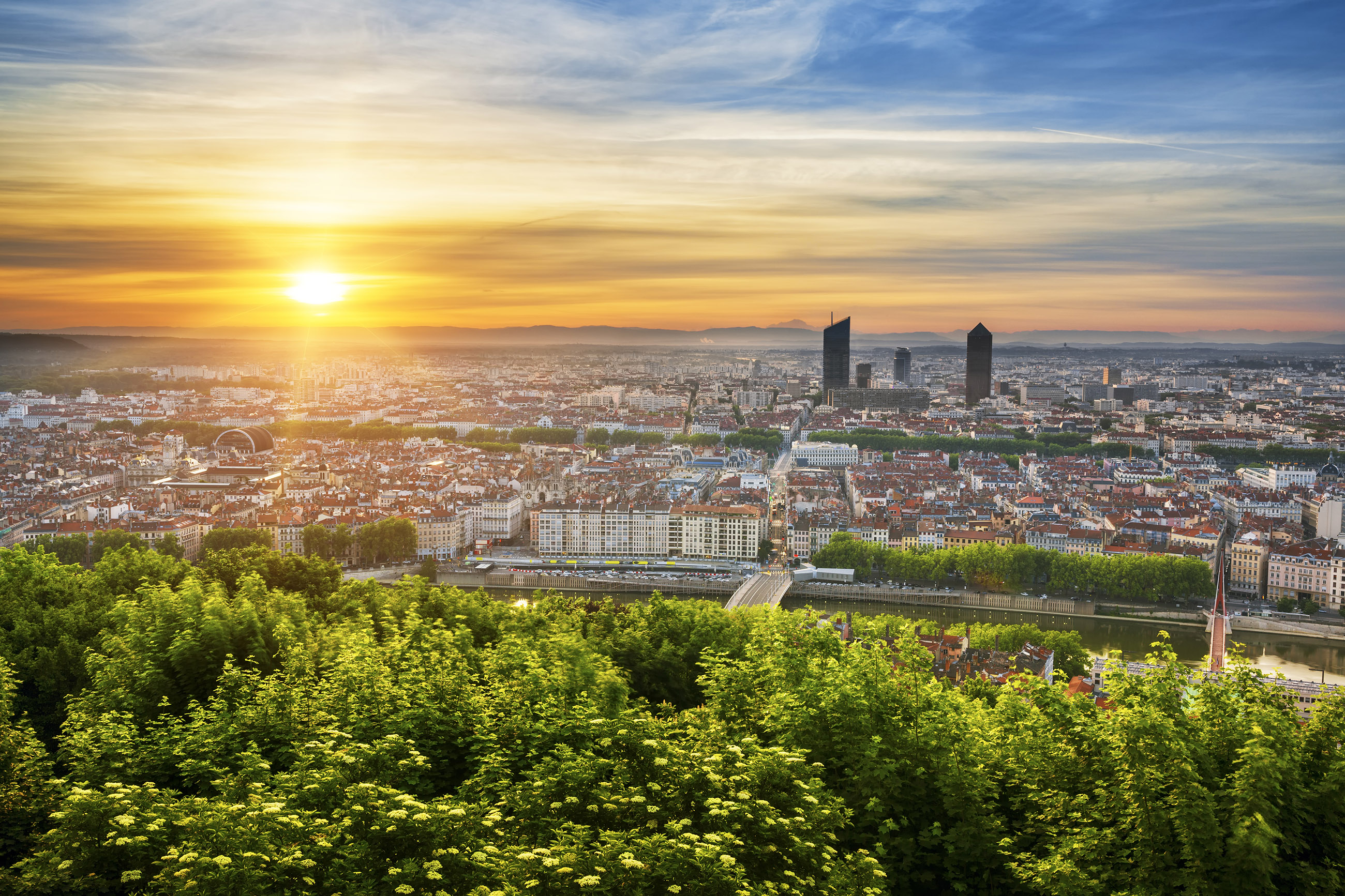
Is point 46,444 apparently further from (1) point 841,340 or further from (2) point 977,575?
(1) point 841,340

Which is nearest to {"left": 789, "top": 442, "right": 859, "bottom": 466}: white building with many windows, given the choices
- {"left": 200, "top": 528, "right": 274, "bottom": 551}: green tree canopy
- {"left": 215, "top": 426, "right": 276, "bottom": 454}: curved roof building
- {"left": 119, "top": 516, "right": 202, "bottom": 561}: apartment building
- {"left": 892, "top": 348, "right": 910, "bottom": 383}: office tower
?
{"left": 215, "top": 426, "right": 276, "bottom": 454}: curved roof building

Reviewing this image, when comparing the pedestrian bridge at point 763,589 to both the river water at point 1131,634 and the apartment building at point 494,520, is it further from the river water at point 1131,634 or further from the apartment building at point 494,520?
the apartment building at point 494,520

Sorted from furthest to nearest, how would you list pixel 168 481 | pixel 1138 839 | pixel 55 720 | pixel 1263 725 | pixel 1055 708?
pixel 168 481 < pixel 55 720 < pixel 1055 708 < pixel 1263 725 < pixel 1138 839

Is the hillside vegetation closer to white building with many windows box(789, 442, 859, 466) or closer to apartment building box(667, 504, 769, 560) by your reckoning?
→ apartment building box(667, 504, 769, 560)

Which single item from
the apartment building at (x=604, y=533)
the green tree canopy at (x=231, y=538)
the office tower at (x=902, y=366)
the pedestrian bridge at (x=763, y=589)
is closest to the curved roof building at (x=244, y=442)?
the green tree canopy at (x=231, y=538)

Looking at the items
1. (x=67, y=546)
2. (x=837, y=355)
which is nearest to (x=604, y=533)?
(x=67, y=546)

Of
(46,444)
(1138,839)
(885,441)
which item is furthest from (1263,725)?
(885,441)

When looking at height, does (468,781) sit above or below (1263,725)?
below
